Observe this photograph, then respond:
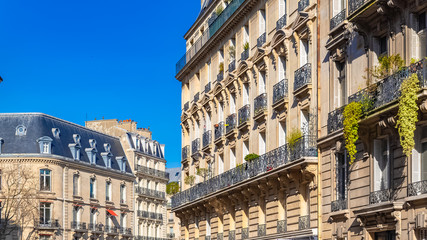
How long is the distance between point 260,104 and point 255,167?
2671mm

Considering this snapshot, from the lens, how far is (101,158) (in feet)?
285

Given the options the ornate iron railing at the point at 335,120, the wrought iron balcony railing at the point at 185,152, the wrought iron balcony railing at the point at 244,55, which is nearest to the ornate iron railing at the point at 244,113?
the wrought iron balcony railing at the point at 244,55

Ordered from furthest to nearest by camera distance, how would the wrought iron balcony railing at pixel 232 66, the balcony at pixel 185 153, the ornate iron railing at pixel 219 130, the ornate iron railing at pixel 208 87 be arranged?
the balcony at pixel 185 153, the ornate iron railing at pixel 208 87, the ornate iron railing at pixel 219 130, the wrought iron balcony railing at pixel 232 66

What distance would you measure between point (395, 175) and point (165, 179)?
81.4 meters

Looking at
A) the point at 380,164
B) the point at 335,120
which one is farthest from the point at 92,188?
the point at 380,164

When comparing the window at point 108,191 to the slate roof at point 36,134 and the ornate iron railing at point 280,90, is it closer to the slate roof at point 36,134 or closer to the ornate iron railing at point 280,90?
the slate roof at point 36,134

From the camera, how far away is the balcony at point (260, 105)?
117 feet

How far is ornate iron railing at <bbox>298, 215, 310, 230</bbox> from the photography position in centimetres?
3030

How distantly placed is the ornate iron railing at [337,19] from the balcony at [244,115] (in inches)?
424

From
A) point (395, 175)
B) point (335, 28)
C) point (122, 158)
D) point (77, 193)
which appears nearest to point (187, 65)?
point (335, 28)

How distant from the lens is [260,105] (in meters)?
35.9

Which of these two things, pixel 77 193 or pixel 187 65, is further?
pixel 77 193

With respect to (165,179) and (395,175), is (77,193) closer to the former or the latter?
(165,179)

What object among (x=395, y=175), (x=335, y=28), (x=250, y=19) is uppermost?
(x=250, y=19)
